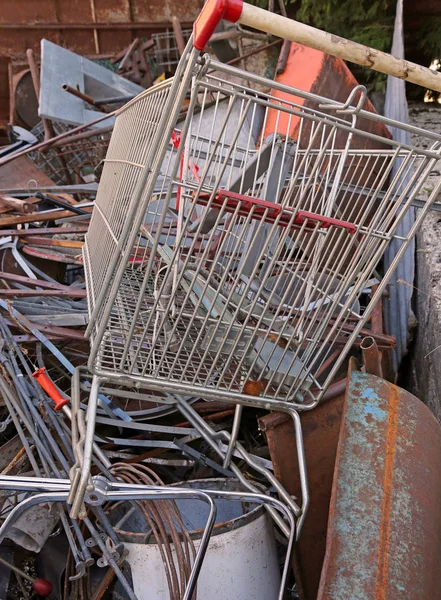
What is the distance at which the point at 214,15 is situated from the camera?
1131mm

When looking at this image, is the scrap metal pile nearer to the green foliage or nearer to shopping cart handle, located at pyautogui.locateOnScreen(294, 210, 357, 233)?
shopping cart handle, located at pyautogui.locateOnScreen(294, 210, 357, 233)

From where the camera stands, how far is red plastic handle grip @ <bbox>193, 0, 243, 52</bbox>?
1.12 meters

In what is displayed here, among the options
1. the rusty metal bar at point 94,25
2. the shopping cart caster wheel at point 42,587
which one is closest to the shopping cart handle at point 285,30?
the shopping cart caster wheel at point 42,587

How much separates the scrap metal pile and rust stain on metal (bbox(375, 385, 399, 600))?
20 cm

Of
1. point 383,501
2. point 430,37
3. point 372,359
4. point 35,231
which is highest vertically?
point 430,37

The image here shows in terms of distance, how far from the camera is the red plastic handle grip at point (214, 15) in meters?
1.12

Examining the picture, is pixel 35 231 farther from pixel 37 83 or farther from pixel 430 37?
pixel 430 37

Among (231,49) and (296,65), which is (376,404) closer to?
(296,65)

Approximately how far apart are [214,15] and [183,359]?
112cm

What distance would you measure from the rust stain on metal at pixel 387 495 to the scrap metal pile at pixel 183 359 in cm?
20

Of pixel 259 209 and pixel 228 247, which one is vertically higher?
pixel 259 209

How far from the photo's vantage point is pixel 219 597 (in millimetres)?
1683

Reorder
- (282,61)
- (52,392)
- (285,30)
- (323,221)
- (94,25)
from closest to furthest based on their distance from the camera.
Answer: (285,30)
(323,221)
(52,392)
(282,61)
(94,25)

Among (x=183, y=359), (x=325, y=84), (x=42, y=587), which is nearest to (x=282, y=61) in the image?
(x=325, y=84)
